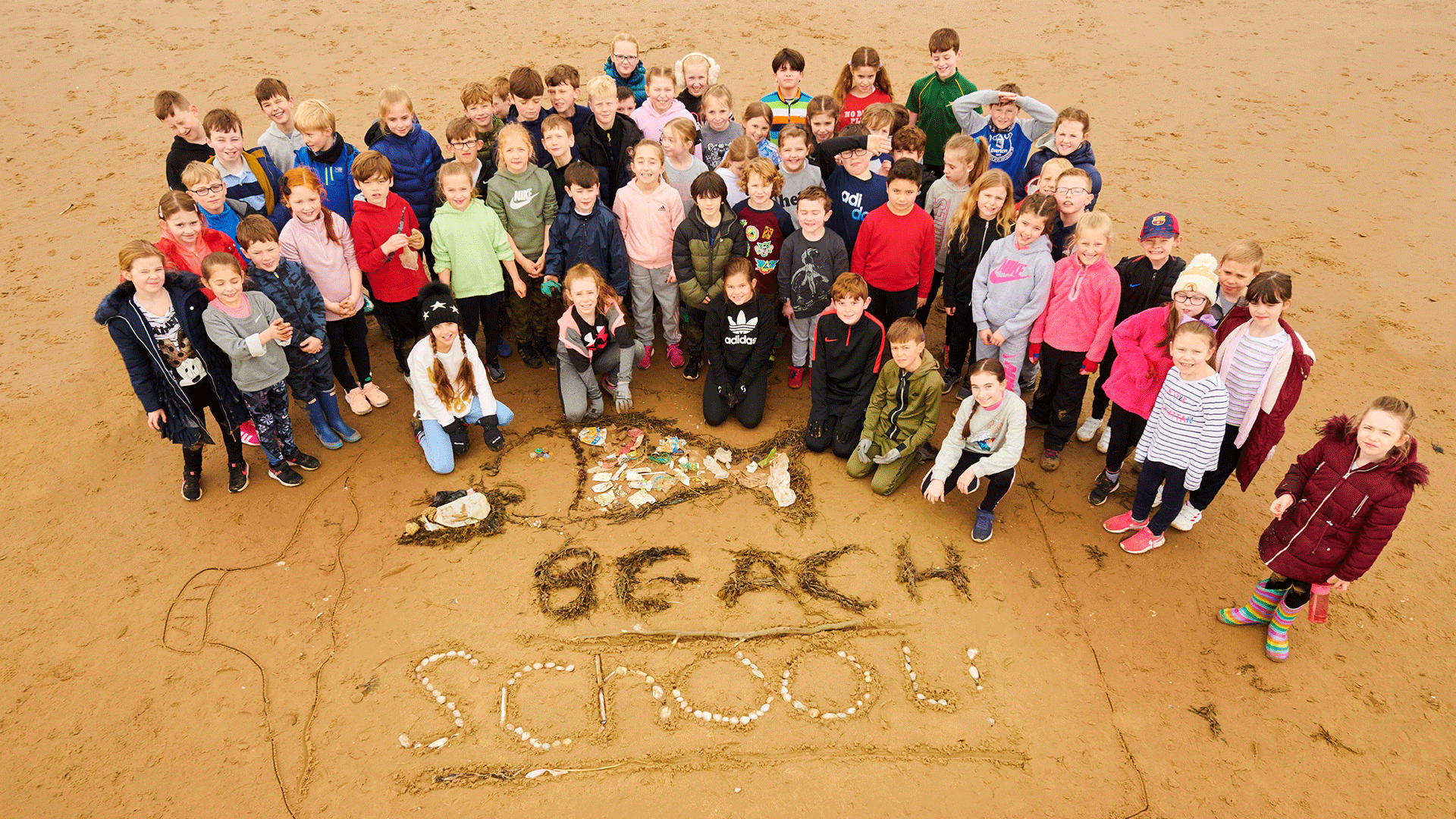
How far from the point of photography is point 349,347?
6.31 metres

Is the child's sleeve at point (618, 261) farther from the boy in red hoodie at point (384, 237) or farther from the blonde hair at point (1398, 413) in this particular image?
the blonde hair at point (1398, 413)

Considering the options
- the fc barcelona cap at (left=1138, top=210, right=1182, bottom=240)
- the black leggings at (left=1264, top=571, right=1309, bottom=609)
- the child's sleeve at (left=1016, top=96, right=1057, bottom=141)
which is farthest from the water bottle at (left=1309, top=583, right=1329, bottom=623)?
the child's sleeve at (left=1016, top=96, right=1057, bottom=141)

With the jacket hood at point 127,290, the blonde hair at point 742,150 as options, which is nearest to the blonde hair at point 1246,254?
the blonde hair at point 742,150

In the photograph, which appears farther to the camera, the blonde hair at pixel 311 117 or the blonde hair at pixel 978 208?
the blonde hair at pixel 311 117

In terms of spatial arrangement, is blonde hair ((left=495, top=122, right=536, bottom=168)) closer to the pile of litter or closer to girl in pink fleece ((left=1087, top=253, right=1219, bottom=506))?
the pile of litter

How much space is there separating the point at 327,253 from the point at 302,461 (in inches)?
62.3

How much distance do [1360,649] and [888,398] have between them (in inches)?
126

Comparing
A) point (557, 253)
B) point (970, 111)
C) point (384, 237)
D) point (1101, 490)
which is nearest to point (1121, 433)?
point (1101, 490)

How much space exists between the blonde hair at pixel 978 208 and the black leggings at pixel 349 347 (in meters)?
4.77

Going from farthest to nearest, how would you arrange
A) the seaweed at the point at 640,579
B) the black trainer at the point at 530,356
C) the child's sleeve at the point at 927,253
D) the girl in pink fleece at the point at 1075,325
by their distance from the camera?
the black trainer at the point at 530,356 → the child's sleeve at the point at 927,253 → the girl in pink fleece at the point at 1075,325 → the seaweed at the point at 640,579

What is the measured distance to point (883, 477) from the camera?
18.7 ft

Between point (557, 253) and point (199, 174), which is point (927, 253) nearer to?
point (557, 253)

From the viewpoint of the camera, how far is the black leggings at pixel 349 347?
19.8 ft

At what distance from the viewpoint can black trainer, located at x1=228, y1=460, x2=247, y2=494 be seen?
562 cm
